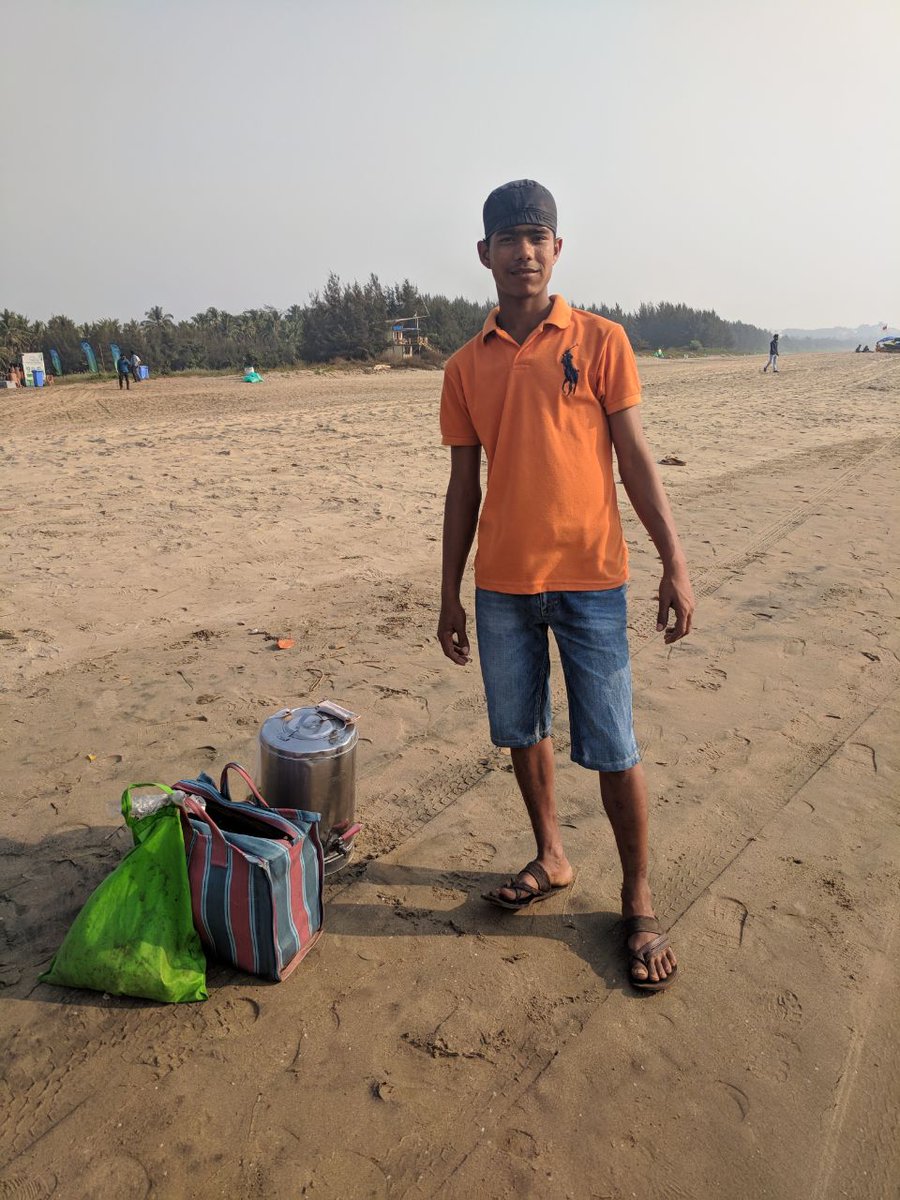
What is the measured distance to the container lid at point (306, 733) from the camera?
8.82ft

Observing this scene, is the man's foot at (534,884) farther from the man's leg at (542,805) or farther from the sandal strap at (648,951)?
the sandal strap at (648,951)

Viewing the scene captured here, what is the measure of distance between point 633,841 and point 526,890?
0.42m

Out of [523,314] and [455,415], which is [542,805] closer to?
[455,415]

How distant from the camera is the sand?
182 cm

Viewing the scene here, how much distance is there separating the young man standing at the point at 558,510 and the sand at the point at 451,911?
1.19ft

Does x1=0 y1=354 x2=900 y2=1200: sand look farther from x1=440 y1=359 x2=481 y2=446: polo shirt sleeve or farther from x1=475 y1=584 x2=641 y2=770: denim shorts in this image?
x1=440 y1=359 x2=481 y2=446: polo shirt sleeve

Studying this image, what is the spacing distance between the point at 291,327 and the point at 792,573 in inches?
2278

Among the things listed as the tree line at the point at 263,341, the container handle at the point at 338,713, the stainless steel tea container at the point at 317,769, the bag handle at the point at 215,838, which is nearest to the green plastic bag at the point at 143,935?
the bag handle at the point at 215,838

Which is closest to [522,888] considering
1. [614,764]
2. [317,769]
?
[614,764]

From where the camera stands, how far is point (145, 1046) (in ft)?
6.83

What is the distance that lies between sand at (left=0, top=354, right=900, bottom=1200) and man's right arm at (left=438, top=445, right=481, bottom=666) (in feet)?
2.86

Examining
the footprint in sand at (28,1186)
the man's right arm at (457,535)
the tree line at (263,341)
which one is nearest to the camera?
the footprint in sand at (28,1186)

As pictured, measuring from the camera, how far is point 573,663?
230 centimetres

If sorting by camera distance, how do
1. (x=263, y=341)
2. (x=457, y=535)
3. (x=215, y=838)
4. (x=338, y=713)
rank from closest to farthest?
1. (x=215, y=838)
2. (x=457, y=535)
3. (x=338, y=713)
4. (x=263, y=341)
